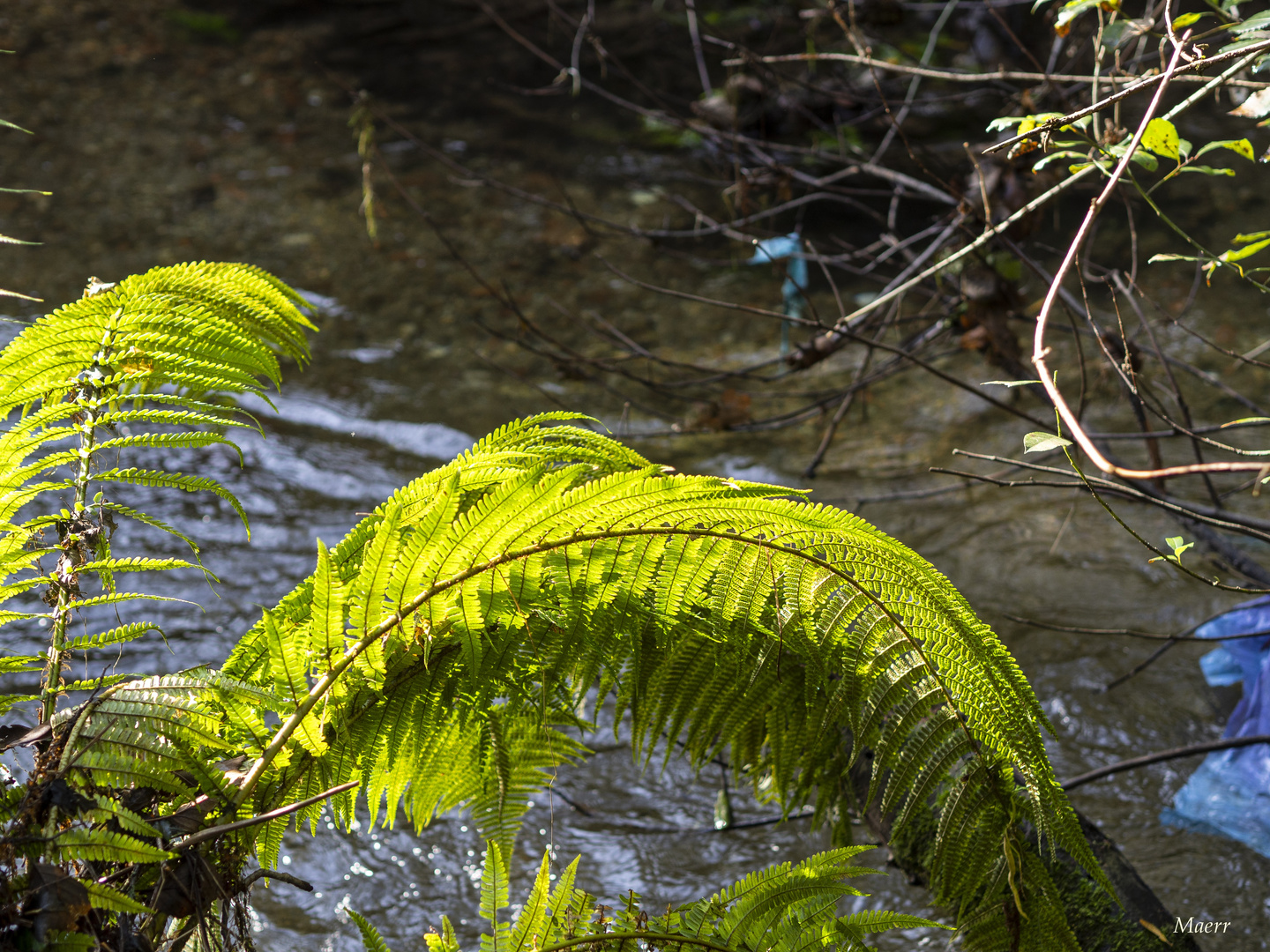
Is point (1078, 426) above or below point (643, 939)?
above

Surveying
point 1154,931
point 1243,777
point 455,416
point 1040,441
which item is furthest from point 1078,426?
point 455,416

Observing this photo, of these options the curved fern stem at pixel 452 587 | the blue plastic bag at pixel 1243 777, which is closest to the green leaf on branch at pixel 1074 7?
the curved fern stem at pixel 452 587

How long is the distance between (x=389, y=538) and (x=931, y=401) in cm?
414

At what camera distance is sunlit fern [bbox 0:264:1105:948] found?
1.13 metres

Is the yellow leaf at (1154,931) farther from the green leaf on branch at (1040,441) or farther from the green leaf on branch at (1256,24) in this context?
the green leaf on branch at (1256,24)

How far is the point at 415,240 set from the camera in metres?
6.33

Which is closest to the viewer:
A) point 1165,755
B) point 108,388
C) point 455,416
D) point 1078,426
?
point 1078,426

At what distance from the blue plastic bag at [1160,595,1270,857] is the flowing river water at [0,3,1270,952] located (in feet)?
0.20

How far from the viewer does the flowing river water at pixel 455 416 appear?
253 centimetres

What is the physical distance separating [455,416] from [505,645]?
362 cm

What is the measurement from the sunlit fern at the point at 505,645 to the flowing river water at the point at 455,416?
618mm

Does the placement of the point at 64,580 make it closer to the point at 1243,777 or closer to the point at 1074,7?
the point at 1074,7

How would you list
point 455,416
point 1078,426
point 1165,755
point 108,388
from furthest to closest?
point 455,416 < point 1165,755 < point 108,388 < point 1078,426

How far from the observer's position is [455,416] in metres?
4.75
